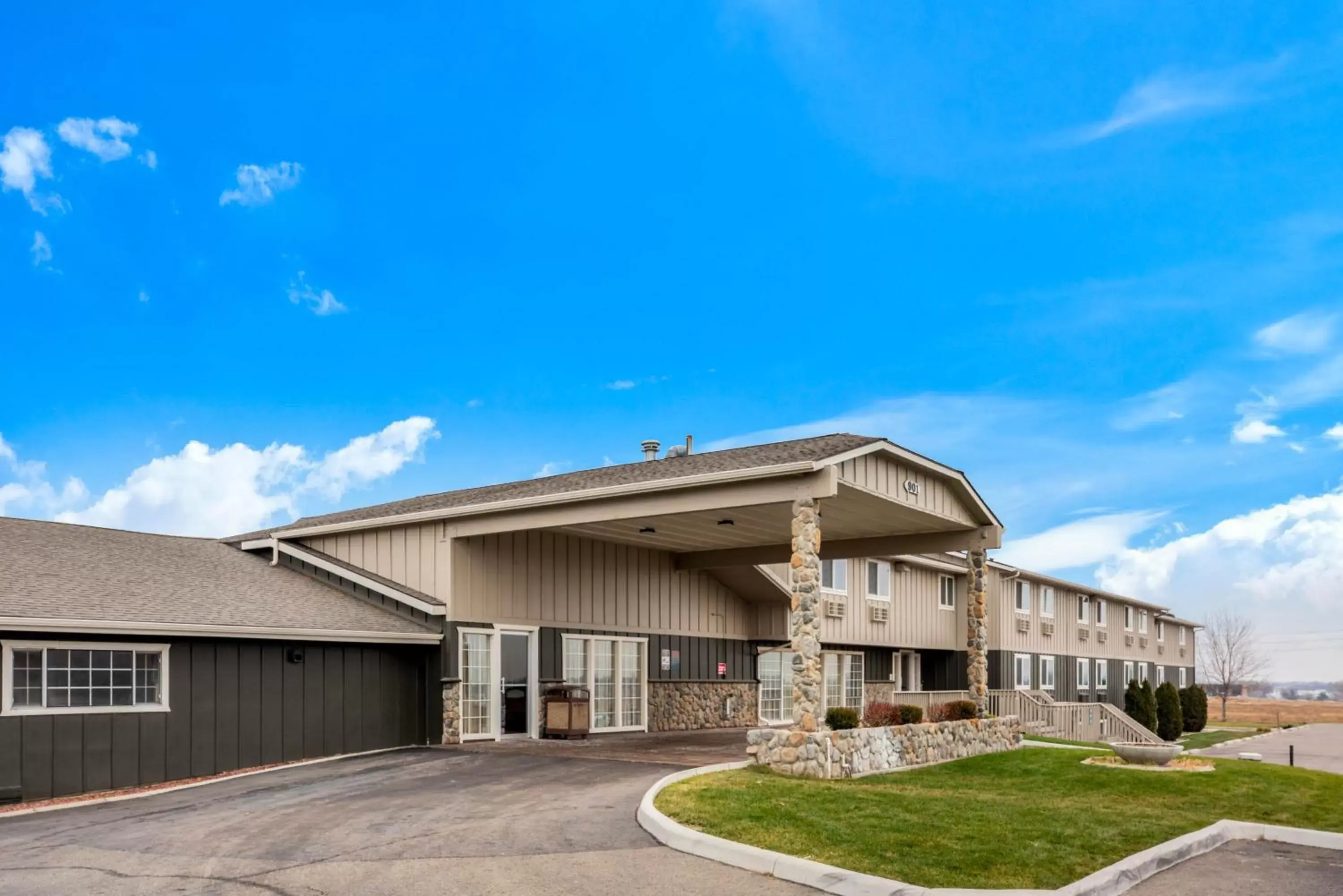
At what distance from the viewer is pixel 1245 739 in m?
35.0

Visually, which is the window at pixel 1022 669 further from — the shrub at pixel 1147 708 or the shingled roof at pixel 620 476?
the shingled roof at pixel 620 476

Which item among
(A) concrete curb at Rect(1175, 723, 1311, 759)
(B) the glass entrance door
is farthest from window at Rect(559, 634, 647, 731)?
(A) concrete curb at Rect(1175, 723, 1311, 759)

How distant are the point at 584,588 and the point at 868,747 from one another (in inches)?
297

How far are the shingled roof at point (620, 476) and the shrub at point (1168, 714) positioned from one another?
23405 mm

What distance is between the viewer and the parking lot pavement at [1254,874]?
860cm

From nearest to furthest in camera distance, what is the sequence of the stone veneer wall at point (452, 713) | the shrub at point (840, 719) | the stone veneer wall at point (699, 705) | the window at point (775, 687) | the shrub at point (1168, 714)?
1. the shrub at point (840, 719)
2. the stone veneer wall at point (452, 713)
3. the stone veneer wall at point (699, 705)
4. the window at point (775, 687)
5. the shrub at point (1168, 714)

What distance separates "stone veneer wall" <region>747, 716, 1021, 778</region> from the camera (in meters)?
13.6

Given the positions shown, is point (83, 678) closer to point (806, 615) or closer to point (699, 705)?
point (806, 615)

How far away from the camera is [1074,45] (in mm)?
19172

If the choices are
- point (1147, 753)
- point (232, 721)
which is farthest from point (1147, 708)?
point (232, 721)

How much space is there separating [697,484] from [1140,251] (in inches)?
455

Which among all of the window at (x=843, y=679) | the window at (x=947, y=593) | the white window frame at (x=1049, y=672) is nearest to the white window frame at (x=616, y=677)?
the window at (x=843, y=679)

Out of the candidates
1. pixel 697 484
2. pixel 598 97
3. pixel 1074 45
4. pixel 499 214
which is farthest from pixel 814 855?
pixel 499 214

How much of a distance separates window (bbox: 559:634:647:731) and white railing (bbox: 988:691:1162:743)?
776cm
